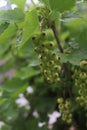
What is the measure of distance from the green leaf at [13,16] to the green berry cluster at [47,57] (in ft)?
0.14

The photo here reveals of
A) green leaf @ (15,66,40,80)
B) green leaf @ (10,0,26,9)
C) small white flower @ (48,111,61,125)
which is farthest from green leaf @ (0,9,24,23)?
small white flower @ (48,111,61,125)

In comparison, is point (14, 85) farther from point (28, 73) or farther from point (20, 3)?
point (20, 3)

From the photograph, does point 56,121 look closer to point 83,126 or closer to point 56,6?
point 83,126

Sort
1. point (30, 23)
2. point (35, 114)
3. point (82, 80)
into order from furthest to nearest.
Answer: point (35, 114) → point (82, 80) → point (30, 23)

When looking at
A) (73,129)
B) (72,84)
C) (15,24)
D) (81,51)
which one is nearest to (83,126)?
(73,129)

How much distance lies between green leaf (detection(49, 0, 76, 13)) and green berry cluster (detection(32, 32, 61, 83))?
5 cm

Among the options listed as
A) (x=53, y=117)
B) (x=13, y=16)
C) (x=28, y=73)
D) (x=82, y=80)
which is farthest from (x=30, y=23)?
(x=53, y=117)

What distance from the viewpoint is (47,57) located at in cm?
62

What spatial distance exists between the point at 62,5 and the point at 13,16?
8 centimetres

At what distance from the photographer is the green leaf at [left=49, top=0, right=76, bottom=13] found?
1.96 feet

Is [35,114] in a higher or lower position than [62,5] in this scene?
lower

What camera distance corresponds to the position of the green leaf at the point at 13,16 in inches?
23.7

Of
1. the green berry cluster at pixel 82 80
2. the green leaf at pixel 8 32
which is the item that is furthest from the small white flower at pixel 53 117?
the green leaf at pixel 8 32

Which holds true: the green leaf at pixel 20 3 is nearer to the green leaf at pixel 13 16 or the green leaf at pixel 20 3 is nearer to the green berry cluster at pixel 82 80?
the green leaf at pixel 13 16
